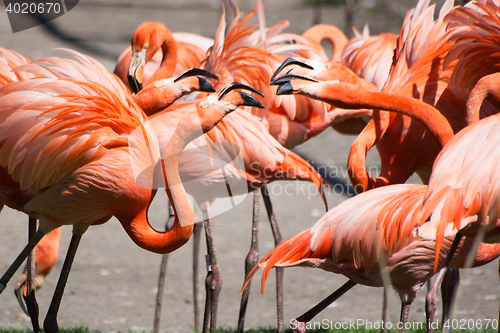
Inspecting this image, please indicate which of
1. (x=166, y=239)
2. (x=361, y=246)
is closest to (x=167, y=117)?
(x=166, y=239)

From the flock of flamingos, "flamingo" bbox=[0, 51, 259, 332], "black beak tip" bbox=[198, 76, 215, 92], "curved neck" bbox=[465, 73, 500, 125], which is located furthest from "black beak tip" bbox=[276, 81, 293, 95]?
"curved neck" bbox=[465, 73, 500, 125]

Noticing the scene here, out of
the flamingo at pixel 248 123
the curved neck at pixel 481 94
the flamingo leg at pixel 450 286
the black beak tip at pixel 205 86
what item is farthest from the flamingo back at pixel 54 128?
the flamingo leg at pixel 450 286

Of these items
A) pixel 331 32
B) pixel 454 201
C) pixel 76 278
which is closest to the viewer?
pixel 454 201

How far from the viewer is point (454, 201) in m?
1.61

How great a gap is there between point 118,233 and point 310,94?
2.89 meters

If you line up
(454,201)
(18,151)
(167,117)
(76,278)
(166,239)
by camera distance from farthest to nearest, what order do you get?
1. (76,278)
2. (167,117)
3. (166,239)
4. (18,151)
5. (454,201)

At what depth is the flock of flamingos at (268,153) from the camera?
6.05 feet

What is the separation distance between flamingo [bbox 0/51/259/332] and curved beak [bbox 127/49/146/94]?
693mm

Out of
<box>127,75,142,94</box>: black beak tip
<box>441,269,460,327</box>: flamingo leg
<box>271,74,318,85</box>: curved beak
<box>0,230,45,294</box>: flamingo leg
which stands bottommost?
<box>441,269,460,327</box>: flamingo leg

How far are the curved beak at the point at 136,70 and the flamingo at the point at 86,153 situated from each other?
2.27ft

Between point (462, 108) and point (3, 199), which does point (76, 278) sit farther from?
point (462, 108)

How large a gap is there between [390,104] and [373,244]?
574 mm

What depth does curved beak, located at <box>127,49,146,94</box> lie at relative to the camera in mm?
2938

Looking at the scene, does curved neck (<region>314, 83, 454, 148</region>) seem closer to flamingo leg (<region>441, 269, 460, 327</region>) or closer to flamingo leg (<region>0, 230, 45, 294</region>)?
flamingo leg (<region>441, 269, 460, 327</region>)
